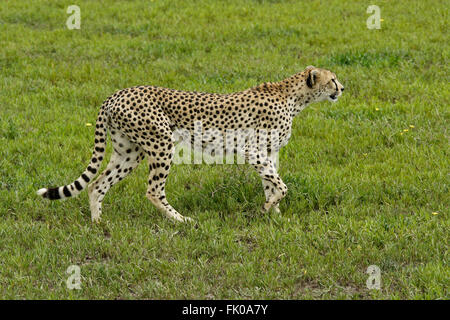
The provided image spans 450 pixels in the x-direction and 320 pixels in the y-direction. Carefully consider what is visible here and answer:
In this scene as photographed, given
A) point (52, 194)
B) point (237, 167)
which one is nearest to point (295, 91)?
point (237, 167)

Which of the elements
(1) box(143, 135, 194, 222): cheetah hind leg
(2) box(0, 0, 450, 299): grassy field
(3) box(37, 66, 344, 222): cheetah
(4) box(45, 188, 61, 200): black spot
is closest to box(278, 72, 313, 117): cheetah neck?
(3) box(37, 66, 344, 222): cheetah

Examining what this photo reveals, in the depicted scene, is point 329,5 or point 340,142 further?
point 329,5

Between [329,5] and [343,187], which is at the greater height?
[329,5]

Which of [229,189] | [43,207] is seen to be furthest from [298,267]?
[43,207]

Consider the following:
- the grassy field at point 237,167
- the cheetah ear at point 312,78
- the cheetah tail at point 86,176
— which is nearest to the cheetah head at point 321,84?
the cheetah ear at point 312,78

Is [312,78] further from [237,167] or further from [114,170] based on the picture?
[114,170]

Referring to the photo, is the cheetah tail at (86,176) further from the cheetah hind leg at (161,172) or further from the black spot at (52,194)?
the cheetah hind leg at (161,172)

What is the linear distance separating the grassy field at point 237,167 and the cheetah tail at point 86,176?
12.9 inches

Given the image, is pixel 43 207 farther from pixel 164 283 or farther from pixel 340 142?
pixel 340 142

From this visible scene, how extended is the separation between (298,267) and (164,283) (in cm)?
110

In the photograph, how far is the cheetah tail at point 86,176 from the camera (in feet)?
21.4

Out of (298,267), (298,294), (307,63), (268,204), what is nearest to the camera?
(298,294)

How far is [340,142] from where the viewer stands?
27.7 feet

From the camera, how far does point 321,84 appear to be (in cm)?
712
